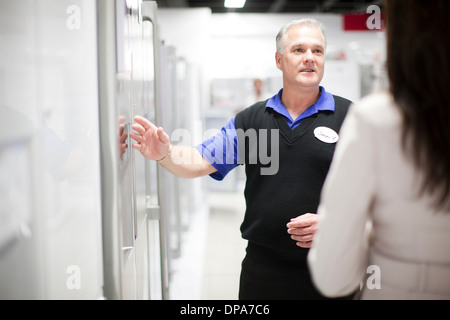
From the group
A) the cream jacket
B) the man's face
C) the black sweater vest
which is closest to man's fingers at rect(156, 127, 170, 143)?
the black sweater vest

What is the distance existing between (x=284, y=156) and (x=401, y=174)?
80 cm

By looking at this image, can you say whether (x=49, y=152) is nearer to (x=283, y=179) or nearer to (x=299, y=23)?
(x=283, y=179)

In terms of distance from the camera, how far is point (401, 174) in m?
0.84

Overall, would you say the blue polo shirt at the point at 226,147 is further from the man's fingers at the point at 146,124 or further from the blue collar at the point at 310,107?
the man's fingers at the point at 146,124

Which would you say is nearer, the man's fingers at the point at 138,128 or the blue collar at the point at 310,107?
the man's fingers at the point at 138,128

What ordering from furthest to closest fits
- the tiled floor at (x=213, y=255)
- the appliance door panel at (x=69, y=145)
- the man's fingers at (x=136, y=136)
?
the tiled floor at (x=213, y=255) → the man's fingers at (x=136, y=136) → the appliance door panel at (x=69, y=145)

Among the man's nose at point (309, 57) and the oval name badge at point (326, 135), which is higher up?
the man's nose at point (309, 57)

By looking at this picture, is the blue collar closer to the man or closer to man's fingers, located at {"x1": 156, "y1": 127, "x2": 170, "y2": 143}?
the man

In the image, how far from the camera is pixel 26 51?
4.14 ft

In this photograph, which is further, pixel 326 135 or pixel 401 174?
pixel 326 135

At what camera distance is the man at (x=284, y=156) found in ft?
5.27

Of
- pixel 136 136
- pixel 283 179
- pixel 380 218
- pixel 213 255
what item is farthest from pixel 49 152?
pixel 213 255

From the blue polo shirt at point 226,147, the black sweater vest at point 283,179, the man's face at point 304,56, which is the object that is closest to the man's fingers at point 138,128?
the blue polo shirt at point 226,147
